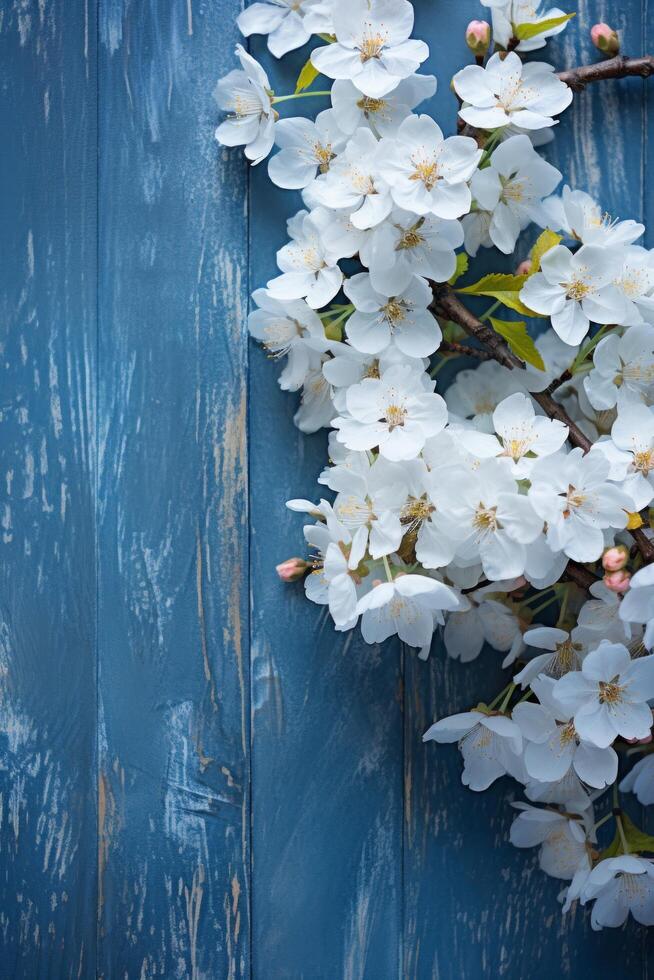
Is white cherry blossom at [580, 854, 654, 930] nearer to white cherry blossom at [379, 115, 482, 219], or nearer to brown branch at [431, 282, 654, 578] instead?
brown branch at [431, 282, 654, 578]

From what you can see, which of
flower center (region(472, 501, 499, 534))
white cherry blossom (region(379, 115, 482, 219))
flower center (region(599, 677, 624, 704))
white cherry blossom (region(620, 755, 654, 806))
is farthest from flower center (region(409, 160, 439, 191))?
white cherry blossom (region(620, 755, 654, 806))

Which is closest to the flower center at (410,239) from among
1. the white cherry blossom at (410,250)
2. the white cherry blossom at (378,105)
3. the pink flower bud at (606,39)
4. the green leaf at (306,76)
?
the white cherry blossom at (410,250)

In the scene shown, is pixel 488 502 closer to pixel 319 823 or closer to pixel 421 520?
pixel 421 520

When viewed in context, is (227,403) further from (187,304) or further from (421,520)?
(421,520)

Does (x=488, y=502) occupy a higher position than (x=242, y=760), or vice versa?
(x=488, y=502)

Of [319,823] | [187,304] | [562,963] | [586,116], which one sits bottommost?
[562,963]

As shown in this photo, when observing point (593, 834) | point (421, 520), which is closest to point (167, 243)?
point (421, 520)

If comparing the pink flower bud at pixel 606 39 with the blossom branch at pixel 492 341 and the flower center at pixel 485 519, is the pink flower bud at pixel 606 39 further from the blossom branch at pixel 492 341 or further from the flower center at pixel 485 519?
the flower center at pixel 485 519

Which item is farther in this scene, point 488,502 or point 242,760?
point 242,760
